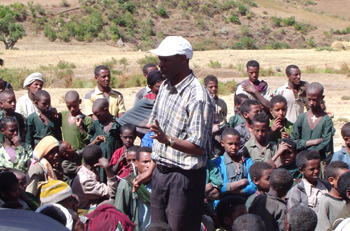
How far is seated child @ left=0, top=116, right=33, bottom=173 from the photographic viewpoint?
4851 millimetres

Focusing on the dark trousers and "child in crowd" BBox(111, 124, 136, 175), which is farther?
"child in crowd" BBox(111, 124, 136, 175)

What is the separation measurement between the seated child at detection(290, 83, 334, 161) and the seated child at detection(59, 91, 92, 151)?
293 cm

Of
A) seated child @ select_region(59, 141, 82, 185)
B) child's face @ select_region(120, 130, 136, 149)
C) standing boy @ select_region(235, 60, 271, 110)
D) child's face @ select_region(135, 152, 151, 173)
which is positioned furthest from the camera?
standing boy @ select_region(235, 60, 271, 110)

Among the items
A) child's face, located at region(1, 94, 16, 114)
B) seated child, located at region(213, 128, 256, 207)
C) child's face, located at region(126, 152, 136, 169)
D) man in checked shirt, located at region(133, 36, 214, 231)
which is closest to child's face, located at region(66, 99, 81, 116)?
child's face, located at region(1, 94, 16, 114)

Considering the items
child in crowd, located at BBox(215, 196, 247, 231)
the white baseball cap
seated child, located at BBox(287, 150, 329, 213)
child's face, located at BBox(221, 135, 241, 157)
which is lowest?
child in crowd, located at BBox(215, 196, 247, 231)

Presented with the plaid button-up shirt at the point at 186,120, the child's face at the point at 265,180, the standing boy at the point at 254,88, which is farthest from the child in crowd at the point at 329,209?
the standing boy at the point at 254,88

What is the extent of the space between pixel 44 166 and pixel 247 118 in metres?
2.81

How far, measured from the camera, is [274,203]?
4227 millimetres

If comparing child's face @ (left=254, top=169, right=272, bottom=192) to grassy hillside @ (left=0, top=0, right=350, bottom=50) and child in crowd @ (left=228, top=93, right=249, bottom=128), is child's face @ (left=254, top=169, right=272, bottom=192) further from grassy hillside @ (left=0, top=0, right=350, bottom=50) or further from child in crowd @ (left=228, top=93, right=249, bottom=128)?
grassy hillside @ (left=0, top=0, right=350, bottom=50)

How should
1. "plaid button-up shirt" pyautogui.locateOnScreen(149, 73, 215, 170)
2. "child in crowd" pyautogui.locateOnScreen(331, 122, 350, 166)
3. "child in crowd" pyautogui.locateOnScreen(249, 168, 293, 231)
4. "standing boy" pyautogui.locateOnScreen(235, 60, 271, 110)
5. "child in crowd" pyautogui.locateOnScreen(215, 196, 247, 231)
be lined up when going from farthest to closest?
"standing boy" pyautogui.locateOnScreen(235, 60, 271, 110)
"child in crowd" pyautogui.locateOnScreen(331, 122, 350, 166)
"child in crowd" pyautogui.locateOnScreen(215, 196, 247, 231)
"child in crowd" pyautogui.locateOnScreen(249, 168, 293, 231)
"plaid button-up shirt" pyautogui.locateOnScreen(149, 73, 215, 170)

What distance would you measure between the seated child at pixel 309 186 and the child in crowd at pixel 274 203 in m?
0.10

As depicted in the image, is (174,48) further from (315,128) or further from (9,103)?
(9,103)

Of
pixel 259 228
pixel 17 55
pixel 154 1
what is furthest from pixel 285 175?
pixel 154 1

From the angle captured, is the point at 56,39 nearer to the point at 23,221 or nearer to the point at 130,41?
the point at 130,41
